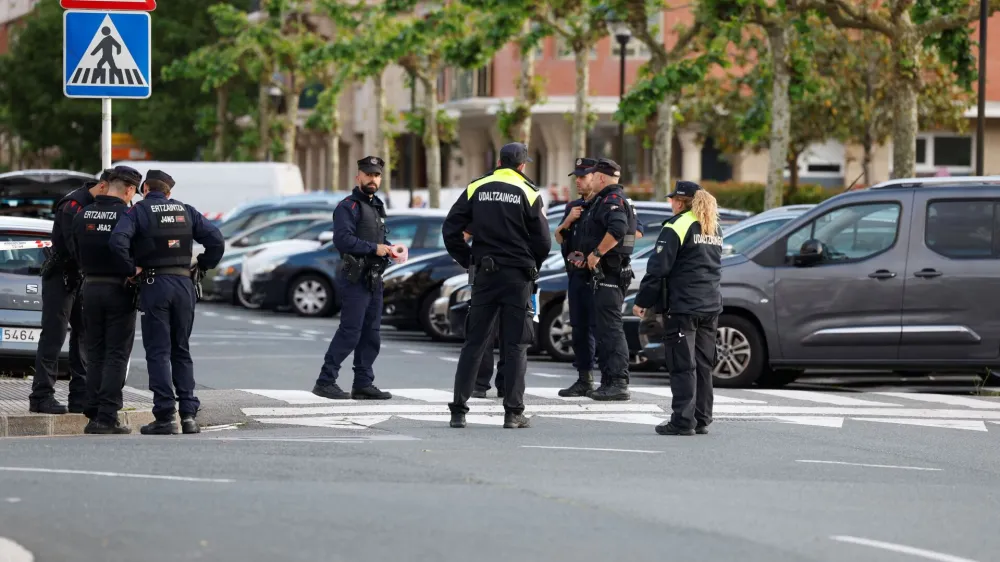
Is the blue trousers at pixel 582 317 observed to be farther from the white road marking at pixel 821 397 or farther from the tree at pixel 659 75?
the tree at pixel 659 75

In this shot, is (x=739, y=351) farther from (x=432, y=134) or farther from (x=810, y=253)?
(x=432, y=134)

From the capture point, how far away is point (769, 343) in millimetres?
16516

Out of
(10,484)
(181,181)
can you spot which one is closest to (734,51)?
(181,181)

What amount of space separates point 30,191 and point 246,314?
3.86 m

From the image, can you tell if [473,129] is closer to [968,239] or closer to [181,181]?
[181,181]

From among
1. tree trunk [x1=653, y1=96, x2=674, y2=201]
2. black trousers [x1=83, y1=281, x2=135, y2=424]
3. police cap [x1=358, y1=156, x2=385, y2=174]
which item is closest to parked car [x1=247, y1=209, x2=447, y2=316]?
tree trunk [x1=653, y1=96, x2=674, y2=201]

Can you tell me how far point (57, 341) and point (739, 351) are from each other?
20.2ft

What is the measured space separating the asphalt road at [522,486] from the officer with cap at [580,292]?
0.39m

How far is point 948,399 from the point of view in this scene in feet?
52.9

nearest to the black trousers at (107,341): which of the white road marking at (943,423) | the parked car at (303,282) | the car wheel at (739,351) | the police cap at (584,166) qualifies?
the police cap at (584,166)

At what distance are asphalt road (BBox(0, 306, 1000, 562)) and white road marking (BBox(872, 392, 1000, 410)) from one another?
0.61 feet

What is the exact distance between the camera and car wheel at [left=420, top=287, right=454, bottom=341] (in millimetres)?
22672

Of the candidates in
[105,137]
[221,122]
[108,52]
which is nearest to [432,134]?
[221,122]

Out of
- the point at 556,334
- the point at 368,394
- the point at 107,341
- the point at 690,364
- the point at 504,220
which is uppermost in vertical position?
the point at 504,220
